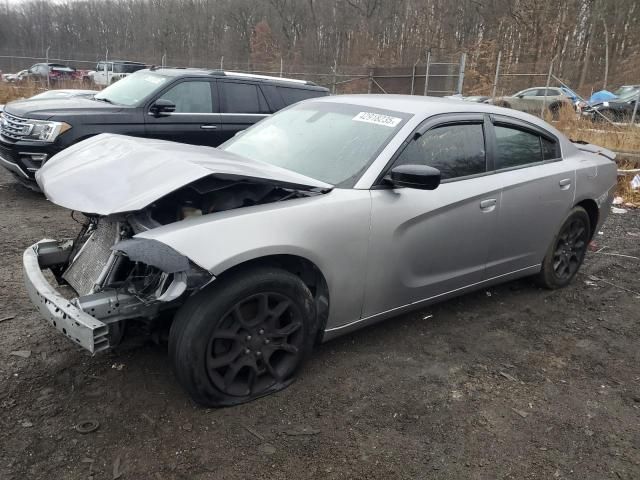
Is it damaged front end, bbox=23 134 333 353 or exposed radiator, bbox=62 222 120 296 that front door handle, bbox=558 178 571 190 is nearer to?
damaged front end, bbox=23 134 333 353

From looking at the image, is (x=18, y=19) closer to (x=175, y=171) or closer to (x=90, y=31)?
(x=90, y=31)

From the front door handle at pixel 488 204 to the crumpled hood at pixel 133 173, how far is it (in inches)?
48.6

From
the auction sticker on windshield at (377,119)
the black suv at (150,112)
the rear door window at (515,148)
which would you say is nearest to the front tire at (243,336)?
the auction sticker on windshield at (377,119)

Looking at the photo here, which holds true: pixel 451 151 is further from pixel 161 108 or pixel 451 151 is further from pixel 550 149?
pixel 161 108

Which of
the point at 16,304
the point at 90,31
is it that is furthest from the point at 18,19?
the point at 16,304

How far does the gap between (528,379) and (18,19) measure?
7017 centimetres

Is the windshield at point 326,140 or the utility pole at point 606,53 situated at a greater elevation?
the utility pole at point 606,53

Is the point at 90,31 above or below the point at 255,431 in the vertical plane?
above

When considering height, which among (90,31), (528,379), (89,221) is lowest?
(528,379)

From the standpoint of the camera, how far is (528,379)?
10.0 feet

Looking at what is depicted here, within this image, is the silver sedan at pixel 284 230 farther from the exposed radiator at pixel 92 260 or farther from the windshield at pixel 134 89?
the windshield at pixel 134 89

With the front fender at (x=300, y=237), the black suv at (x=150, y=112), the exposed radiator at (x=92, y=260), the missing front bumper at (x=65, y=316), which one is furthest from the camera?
the black suv at (x=150, y=112)

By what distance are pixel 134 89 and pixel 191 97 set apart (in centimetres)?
79

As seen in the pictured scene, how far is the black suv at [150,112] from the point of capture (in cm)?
575
